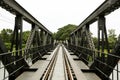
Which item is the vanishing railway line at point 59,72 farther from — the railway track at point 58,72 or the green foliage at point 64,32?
the green foliage at point 64,32

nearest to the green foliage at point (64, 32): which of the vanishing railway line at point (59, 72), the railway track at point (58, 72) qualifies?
the railway track at point (58, 72)

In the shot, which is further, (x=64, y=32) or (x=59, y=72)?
(x=64, y=32)

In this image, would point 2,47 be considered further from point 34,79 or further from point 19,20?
point 19,20

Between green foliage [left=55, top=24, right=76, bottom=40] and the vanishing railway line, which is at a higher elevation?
green foliage [left=55, top=24, right=76, bottom=40]

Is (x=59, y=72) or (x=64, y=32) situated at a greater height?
(x=64, y=32)

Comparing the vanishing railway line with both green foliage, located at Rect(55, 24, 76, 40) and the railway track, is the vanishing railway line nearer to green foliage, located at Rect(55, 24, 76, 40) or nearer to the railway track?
the railway track

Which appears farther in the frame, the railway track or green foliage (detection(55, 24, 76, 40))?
green foliage (detection(55, 24, 76, 40))

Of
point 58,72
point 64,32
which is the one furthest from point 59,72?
point 64,32

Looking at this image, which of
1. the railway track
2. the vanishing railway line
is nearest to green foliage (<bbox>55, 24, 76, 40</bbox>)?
the railway track

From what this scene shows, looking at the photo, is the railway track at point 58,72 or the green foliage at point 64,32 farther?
the green foliage at point 64,32

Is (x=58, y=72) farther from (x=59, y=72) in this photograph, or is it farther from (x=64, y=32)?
(x=64, y=32)

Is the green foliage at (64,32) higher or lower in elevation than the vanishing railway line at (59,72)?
higher

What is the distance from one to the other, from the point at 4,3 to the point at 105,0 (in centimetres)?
312

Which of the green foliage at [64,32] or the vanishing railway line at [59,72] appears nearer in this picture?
the vanishing railway line at [59,72]
